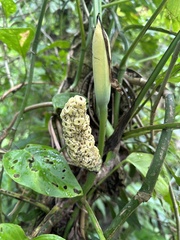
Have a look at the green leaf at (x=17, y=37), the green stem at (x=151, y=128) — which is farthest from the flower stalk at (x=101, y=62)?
the green leaf at (x=17, y=37)

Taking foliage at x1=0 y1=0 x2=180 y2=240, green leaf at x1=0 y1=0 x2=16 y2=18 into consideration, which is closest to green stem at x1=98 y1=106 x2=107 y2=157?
foliage at x1=0 y1=0 x2=180 y2=240

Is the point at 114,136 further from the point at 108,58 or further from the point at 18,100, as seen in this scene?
the point at 18,100

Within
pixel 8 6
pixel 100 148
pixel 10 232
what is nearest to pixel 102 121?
pixel 100 148

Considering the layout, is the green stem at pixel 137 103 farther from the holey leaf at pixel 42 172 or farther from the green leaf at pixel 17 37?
the green leaf at pixel 17 37

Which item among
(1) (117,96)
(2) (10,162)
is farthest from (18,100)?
(2) (10,162)

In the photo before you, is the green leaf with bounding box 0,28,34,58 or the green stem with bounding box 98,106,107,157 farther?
the green leaf with bounding box 0,28,34,58

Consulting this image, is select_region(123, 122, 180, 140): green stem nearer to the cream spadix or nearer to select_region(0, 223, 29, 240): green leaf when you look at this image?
the cream spadix
